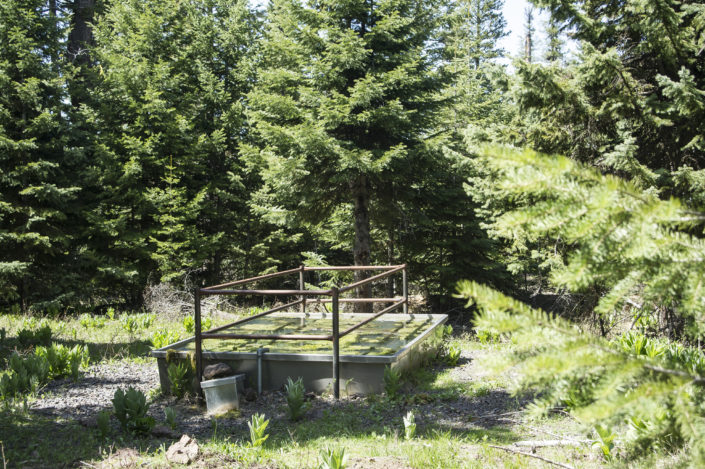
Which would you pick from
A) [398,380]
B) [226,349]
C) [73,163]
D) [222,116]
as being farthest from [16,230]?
[398,380]

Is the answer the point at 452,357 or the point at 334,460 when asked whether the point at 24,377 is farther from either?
the point at 452,357

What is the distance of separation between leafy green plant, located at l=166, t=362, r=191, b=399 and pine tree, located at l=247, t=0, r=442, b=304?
18.7 feet

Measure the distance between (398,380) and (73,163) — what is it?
1222 cm

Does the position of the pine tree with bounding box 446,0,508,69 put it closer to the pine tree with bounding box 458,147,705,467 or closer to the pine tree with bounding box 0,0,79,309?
the pine tree with bounding box 0,0,79,309

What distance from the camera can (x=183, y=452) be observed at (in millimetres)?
3955

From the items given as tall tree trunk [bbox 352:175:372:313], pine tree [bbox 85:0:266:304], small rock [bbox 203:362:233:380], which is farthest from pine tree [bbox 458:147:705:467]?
pine tree [bbox 85:0:266:304]

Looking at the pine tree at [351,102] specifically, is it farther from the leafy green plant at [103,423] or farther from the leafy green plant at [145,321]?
the leafy green plant at [103,423]

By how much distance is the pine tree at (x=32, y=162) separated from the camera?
1252cm

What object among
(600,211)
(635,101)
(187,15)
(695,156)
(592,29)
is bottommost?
(600,211)

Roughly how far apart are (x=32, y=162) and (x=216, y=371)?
34.3ft

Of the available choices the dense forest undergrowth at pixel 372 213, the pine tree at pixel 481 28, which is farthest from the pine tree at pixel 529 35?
the dense forest undergrowth at pixel 372 213

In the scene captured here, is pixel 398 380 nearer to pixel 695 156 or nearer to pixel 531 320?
pixel 531 320

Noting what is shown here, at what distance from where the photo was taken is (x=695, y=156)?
7551 millimetres

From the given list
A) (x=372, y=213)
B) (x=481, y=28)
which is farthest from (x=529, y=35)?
(x=372, y=213)
